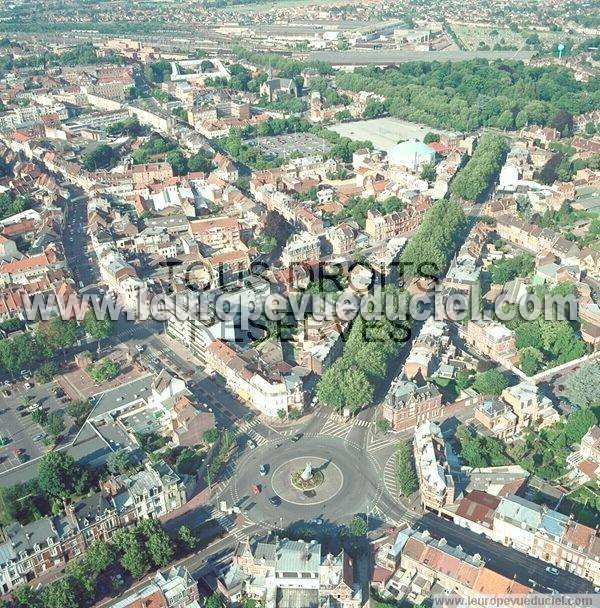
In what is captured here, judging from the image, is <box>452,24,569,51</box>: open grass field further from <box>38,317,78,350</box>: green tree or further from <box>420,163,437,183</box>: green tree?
<box>38,317,78,350</box>: green tree

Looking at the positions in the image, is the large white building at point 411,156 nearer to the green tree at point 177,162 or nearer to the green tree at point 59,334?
the green tree at point 177,162

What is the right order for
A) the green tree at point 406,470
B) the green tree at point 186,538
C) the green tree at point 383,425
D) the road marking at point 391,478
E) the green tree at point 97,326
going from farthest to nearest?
the green tree at point 97,326
the green tree at point 383,425
the road marking at point 391,478
the green tree at point 406,470
the green tree at point 186,538

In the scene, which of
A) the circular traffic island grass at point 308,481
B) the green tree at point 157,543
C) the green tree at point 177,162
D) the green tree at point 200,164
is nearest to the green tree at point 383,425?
the circular traffic island grass at point 308,481

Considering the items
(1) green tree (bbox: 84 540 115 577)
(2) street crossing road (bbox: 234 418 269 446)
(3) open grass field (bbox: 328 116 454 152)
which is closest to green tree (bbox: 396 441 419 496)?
(2) street crossing road (bbox: 234 418 269 446)

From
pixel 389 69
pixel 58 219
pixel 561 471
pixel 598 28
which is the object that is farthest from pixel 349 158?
pixel 598 28

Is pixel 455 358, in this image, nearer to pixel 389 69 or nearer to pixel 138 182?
pixel 138 182
